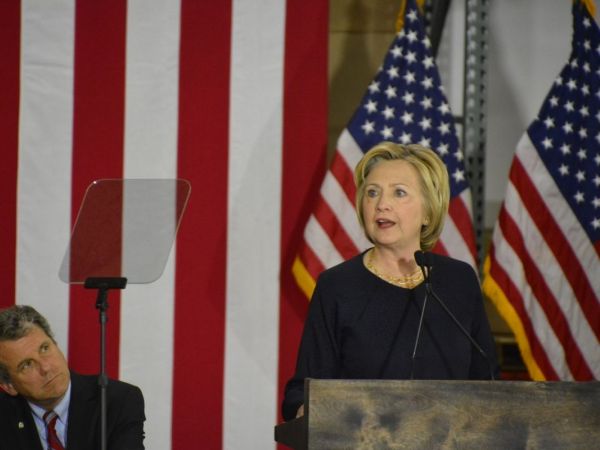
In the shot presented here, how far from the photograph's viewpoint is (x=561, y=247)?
10.8ft

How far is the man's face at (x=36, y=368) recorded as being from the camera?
251cm

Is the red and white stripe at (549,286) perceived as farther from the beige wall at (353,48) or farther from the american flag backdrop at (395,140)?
the beige wall at (353,48)

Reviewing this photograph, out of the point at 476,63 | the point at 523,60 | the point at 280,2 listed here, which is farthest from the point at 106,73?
the point at 523,60

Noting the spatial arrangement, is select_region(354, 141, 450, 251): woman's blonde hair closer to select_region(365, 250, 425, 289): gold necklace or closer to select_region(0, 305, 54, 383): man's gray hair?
select_region(365, 250, 425, 289): gold necklace

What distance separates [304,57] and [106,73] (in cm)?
74

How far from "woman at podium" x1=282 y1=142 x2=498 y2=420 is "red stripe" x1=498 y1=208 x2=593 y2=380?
1234 mm

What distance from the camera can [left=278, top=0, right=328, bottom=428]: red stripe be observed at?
335cm

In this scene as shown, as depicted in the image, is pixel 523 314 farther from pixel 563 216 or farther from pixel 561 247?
pixel 563 216

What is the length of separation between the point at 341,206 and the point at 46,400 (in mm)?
1249

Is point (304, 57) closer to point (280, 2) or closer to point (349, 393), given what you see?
point (280, 2)

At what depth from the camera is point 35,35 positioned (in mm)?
3371

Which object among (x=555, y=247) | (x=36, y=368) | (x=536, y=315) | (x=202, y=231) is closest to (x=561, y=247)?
(x=555, y=247)

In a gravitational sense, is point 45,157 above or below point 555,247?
above

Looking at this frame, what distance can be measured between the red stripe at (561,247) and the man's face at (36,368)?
1753 millimetres
